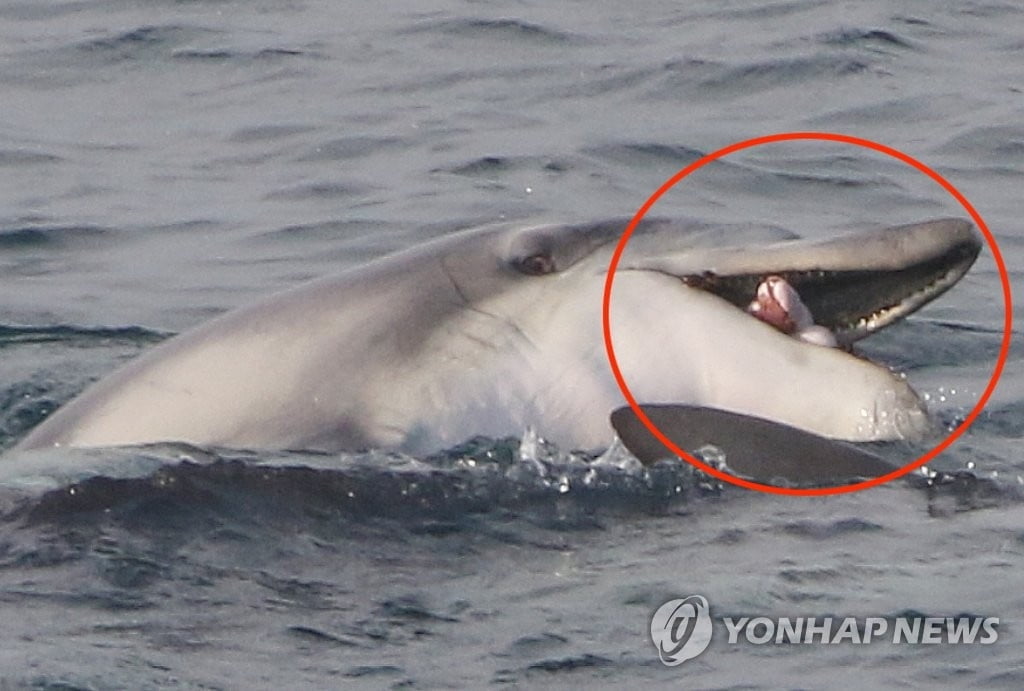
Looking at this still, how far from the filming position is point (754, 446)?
25.6ft

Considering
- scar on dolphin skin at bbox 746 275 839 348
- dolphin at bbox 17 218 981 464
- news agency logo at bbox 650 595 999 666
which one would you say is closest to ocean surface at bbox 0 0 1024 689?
news agency logo at bbox 650 595 999 666

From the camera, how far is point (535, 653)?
6551 millimetres

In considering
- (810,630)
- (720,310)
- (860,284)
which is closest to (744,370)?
(720,310)

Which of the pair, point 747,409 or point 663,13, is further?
point 663,13

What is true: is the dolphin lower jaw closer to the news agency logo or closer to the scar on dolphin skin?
the scar on dolphin skin

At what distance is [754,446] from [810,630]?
116 cm

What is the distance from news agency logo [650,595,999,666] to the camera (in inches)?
263

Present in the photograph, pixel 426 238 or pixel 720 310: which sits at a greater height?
pixel 720 310

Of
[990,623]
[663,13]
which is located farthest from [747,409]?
[663,13]

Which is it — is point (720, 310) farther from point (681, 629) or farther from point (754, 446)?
point (681, 629)

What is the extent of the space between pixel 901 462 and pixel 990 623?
3.74ft

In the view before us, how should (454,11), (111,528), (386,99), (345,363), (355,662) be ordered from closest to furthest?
(355,662), (111,528), (345,363), (386,99), (454,11)

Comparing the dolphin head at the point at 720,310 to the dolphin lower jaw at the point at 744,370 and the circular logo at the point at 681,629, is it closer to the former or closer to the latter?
the dolphin lower jaw at the point at 744,370

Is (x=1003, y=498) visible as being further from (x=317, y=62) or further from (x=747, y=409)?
(x=317, y=62)
